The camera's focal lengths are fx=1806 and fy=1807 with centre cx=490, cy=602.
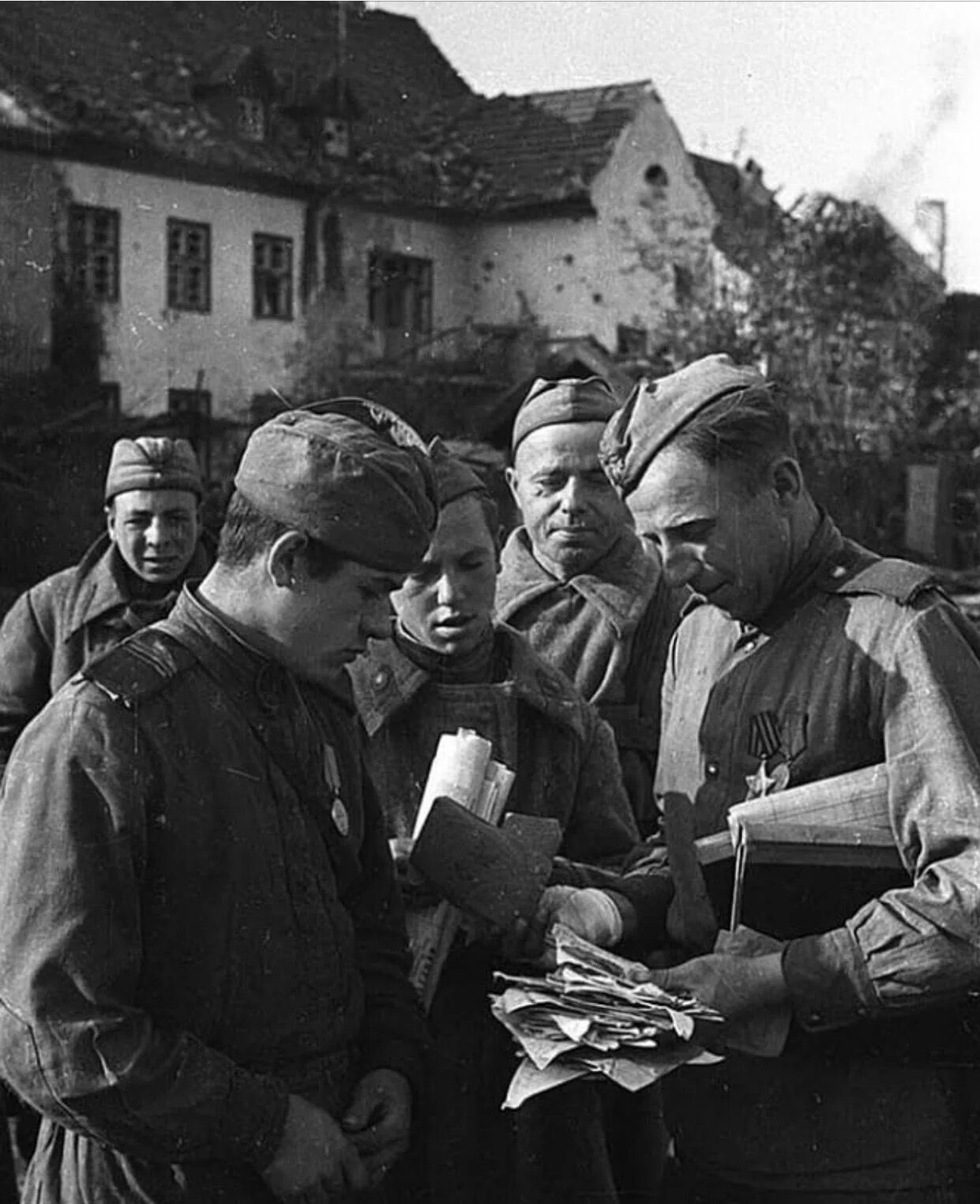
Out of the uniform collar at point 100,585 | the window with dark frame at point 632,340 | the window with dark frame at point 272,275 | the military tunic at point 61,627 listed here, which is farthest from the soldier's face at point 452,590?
the window with dark frame at point 272,275

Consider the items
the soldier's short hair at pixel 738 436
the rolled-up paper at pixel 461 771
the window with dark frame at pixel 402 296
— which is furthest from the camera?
the window with dark frame at pixel 402 296

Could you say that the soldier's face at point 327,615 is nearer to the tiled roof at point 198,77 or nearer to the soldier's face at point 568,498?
the soldier's face at point 568,498

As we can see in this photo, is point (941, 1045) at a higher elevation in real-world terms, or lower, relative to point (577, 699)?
lower

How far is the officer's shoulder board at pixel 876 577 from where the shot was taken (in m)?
3.19

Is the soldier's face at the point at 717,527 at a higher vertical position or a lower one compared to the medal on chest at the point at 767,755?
higher

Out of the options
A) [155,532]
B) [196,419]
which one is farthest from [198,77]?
[155,532]

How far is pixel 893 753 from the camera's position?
307cm

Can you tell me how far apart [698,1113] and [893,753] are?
2.71 ft

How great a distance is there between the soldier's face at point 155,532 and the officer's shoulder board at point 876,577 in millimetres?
3530

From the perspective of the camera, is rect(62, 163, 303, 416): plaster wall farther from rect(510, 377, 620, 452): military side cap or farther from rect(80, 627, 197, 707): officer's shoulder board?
rect(80, 627, 197, 707): officer's shoulder board

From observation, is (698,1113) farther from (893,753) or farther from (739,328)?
(739,328)

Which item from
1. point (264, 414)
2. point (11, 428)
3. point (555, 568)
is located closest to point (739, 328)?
point (264, 414)

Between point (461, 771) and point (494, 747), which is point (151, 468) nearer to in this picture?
point (494, 747)

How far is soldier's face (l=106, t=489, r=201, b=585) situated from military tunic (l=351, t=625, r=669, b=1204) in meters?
2.43
